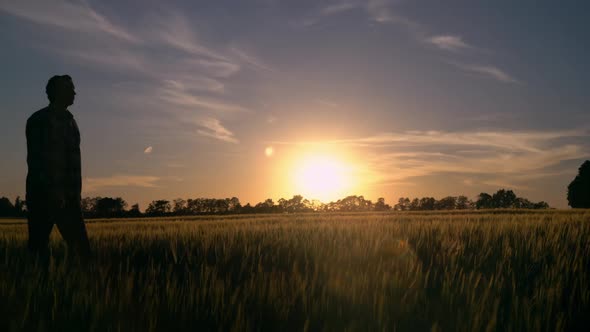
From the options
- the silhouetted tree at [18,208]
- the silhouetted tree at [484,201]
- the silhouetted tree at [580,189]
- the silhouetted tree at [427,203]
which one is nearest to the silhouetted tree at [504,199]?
the silhouetted tree at [484,201]

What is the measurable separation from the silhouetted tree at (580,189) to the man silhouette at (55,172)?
86.2 meters

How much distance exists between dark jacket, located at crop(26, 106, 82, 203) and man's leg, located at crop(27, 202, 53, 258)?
0.38 feet

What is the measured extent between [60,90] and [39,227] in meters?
1.76

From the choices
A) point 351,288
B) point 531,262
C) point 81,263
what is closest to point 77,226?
point 81,263

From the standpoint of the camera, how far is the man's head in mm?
5453

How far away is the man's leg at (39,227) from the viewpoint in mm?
5254

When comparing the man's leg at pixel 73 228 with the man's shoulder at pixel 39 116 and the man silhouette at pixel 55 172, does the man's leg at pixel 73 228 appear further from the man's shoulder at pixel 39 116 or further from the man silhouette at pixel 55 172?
the man's shoulder at pixel 39 116

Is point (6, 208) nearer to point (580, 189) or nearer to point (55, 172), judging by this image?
point (55, 172)

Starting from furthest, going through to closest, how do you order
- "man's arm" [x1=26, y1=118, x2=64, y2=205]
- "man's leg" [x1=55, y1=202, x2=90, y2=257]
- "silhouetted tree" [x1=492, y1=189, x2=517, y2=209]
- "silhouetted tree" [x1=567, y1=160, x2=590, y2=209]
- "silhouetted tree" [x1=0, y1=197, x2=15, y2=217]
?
1. "silhouetted tree" [x1=492, y1=189, x2=517, y2=209]
2. "silhouetted tree" [x1=0, y1=197, x2=15, y2=217]
3. "silhouetted tree" [x1=567, y1=160, x2=590, y2=209]
4. "man's leg" [x1=55, y1=202, x2=90, y2=257]
5. "man's arm" [x1=26, y1=118, x2=64, y2=205]

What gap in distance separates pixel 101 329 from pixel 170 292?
26.0 inches

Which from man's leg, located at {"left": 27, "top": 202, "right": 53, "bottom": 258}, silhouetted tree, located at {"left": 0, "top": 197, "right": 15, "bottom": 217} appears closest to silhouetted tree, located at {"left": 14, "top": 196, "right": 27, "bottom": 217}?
silhouetted tree, located at {"left": 0, "top": 197, "right": 15, "bottom": 217}

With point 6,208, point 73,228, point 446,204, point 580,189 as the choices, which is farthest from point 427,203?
point 73,228

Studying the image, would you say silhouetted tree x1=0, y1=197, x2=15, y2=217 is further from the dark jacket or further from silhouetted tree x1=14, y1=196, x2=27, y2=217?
the dark jacket

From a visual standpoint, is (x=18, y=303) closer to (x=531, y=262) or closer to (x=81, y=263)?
(x=81, y=263)
